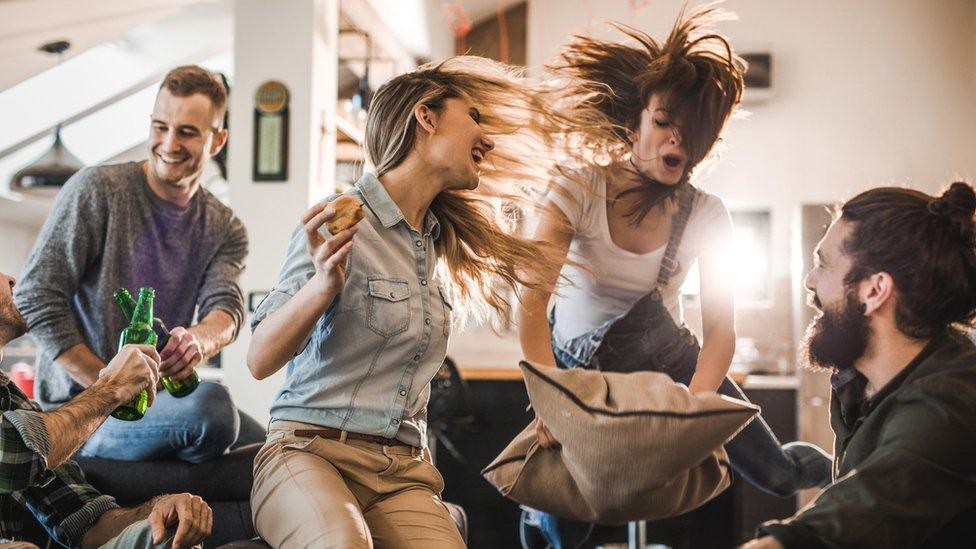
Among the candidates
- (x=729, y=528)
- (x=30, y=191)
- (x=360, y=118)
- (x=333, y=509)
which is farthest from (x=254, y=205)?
(x=333, y=509)

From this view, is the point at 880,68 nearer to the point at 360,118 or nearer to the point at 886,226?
the point at 360,118

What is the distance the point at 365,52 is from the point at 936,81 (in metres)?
4.45

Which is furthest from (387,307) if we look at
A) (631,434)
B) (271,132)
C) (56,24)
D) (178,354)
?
(56,24)

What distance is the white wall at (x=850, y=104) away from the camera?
24.0 ft

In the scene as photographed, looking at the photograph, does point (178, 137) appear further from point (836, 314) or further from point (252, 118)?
point (252, 118)

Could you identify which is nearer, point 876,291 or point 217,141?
point 876,291

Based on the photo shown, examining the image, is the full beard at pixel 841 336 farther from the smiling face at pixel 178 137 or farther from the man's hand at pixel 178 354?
the smiling face at pixel 178 137

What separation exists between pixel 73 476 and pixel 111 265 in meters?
0.74

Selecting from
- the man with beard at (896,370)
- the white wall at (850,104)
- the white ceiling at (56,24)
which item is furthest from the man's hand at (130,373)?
the white wall at (850,104)

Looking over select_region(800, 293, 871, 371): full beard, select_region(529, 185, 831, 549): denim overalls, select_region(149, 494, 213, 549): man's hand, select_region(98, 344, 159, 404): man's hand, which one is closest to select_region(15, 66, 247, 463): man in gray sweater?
select_region(98, 344, 159, 404): man's hand

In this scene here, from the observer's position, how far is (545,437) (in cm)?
154

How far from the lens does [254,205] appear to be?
4488 millimetres

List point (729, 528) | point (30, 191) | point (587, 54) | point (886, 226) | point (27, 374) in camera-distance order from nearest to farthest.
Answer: point (886, 226) < point (587, 54) < point (729, 528) < point (30, 191) < point (27, 374)

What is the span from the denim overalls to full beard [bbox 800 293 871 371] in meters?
0.61
